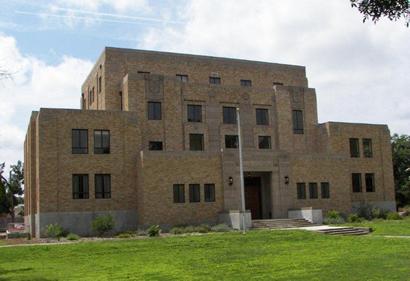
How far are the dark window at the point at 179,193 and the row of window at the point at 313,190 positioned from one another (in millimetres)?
9760

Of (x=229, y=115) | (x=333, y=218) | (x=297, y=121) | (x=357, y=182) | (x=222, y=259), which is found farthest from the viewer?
(x=357, y=182)

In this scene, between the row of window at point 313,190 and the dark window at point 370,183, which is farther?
the dark window at point 370,183

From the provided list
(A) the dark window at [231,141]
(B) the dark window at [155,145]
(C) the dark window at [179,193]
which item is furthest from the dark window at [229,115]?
(C) the dark window at [179,193]

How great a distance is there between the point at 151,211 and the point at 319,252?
19.1m

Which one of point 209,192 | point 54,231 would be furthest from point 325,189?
point 54,231

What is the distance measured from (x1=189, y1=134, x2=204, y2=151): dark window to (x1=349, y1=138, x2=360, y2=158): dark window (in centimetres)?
1423

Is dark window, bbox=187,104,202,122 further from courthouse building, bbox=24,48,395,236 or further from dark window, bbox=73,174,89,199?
dark window, bbox=73,174,89,199

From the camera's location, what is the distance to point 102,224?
121 feet

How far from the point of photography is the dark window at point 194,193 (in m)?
39.5

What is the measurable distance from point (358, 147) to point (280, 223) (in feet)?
48.4

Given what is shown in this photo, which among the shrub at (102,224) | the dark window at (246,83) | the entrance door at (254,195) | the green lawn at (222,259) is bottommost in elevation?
the green lawn at (222,259)

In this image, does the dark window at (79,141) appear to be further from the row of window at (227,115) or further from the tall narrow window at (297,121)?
the tall narrow window at (297,121)

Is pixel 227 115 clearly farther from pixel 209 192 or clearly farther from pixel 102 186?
pixel 102 186

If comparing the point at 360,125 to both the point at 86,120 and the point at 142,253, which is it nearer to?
the point at 86,120
